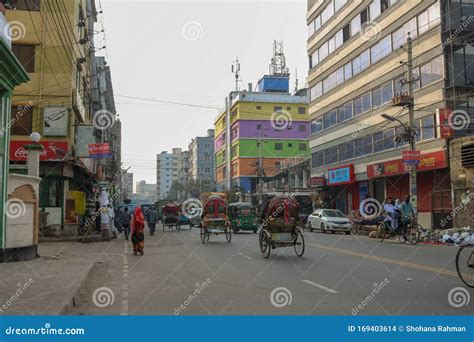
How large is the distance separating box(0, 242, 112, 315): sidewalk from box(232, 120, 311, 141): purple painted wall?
67047mm

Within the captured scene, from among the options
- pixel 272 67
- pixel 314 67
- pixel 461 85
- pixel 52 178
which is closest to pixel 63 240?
pixel 52 178

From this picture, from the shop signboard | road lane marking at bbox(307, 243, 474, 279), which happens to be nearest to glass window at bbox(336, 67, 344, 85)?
the shop signboard

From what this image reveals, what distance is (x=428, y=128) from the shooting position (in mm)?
31266

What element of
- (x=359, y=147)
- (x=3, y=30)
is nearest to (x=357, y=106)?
(x=359, y=147)

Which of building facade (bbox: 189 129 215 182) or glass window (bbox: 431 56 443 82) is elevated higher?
building facade (bbox: 189 129 215 182)

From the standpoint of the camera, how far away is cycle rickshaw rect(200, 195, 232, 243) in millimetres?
21297

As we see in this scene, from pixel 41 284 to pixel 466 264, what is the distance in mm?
8176

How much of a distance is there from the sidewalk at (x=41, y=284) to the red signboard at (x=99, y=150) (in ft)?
41.1

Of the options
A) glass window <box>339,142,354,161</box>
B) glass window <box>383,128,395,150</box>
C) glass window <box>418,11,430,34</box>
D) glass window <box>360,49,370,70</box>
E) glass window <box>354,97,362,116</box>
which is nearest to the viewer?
glass window <box>418,11,430,34</box>

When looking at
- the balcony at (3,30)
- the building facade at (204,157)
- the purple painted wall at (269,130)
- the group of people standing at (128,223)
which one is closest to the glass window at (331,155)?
the group of people standing at (128,223)

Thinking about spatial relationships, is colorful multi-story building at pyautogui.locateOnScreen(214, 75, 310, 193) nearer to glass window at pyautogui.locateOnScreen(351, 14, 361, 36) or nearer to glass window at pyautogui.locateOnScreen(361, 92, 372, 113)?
glass window at pyautogui.locateOnScreen(351, 14, 361, 36)

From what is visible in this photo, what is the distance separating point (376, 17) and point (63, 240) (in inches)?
1116

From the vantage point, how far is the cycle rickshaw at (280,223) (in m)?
14.3

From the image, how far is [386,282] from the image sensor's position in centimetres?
995
